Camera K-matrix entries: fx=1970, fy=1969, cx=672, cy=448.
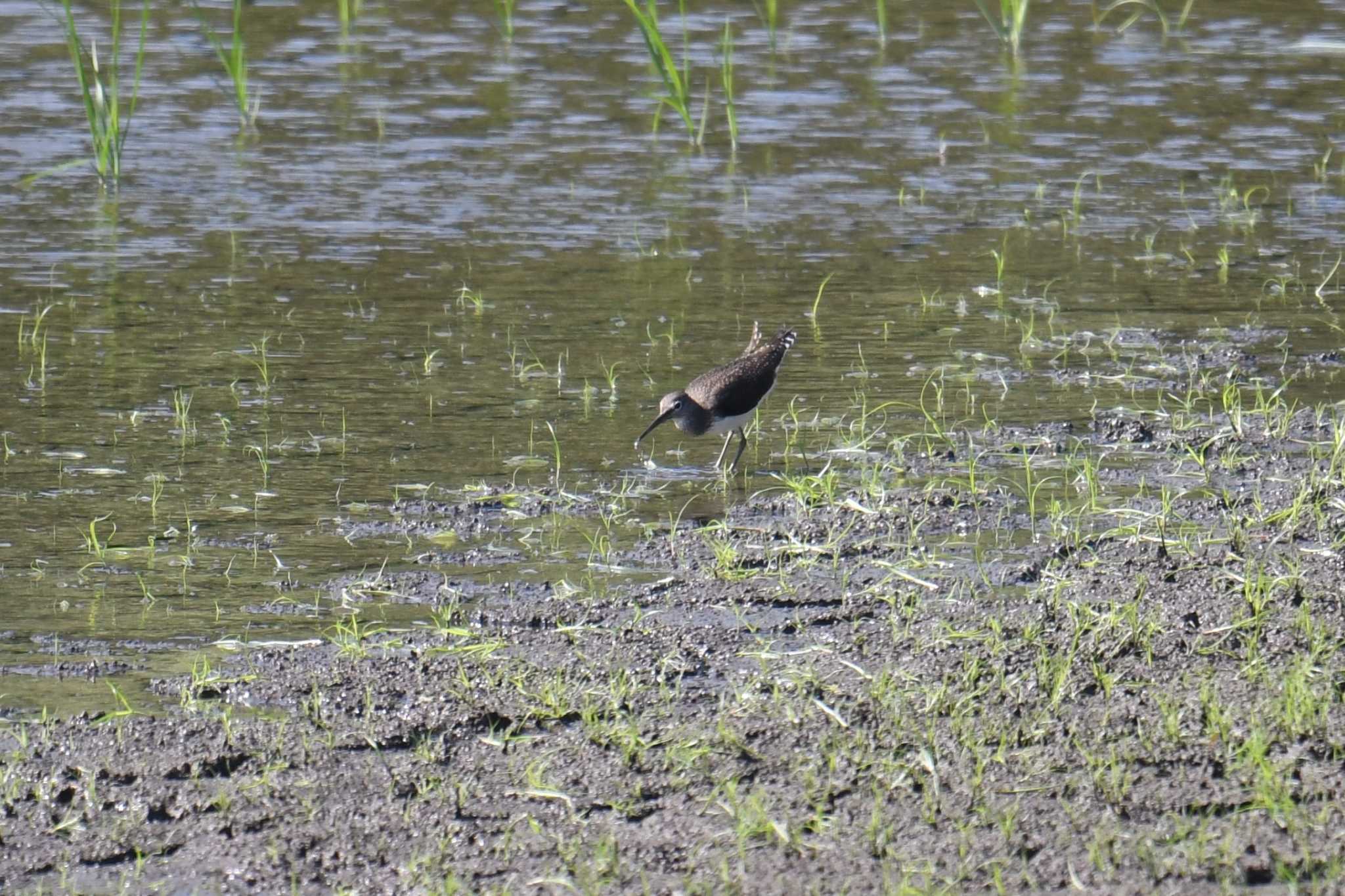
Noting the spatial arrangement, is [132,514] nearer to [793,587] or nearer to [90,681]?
[90,681]

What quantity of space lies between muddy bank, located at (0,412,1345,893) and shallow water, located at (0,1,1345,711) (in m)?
0.60

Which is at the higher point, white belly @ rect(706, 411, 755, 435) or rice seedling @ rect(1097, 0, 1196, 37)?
rice seedling @ rect(1097, 0, 1196, 37)

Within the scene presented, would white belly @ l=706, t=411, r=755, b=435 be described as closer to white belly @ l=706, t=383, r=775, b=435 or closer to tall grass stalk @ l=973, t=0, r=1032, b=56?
white belly @ l=706, t=383, r=775, b=435

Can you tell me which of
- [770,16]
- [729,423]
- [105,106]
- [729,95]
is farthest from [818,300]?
[770,16]

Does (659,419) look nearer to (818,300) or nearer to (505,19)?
(818,300)

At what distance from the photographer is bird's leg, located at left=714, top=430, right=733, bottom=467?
8.17 m

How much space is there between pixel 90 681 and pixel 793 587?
2.16 metres

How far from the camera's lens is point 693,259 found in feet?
37.9

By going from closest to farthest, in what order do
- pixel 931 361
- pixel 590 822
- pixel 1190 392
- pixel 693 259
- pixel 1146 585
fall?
pixel 590 822, pixel 1146 585, pixel 1190 392, pixel 931 361, pixel 693 259

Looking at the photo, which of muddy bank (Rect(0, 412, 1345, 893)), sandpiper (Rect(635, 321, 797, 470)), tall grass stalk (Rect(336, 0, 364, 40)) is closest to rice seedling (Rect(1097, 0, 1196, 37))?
tall grass stalk (Rect(336, 0, 364, 40))

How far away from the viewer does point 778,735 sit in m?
4.95

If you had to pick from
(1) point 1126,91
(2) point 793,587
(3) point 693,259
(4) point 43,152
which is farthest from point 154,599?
(1) point 1126,91

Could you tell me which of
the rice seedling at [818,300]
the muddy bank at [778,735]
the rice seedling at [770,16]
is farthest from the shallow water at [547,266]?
the muddy bank at [778,735]

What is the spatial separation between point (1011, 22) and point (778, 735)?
13090 millimetres
